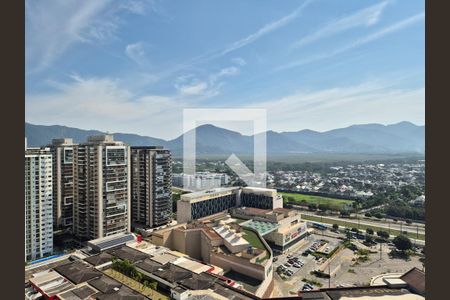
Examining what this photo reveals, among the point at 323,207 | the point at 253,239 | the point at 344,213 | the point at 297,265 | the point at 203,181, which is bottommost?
the point at 297,265

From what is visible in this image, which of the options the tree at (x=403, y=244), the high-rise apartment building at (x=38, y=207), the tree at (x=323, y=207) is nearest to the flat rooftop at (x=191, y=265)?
the high-rise apartment building at (x=38, y=207)

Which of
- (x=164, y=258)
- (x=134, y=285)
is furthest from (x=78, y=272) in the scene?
(x=164, y=258)

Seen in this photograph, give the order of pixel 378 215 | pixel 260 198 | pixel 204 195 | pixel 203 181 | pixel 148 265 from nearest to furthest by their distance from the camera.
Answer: pixel 148 265 → pixel 204 195 → pixel 260 198 → pixel 378 215 → pixel 203 181

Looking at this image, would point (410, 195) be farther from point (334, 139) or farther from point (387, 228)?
point (334, 139)

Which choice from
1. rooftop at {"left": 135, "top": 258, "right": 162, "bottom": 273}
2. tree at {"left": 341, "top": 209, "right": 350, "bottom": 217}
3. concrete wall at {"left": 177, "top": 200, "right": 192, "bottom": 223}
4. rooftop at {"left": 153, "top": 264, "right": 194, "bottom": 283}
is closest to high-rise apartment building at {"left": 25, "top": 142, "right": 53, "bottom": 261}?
rooftop at {"left": 135, "top": 258, "right": 162, "bottom": 273}

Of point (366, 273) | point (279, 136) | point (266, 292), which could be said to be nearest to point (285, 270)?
point (266, 292)

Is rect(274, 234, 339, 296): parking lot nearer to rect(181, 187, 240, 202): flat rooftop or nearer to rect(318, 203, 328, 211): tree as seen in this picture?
rect(181, 187, 240, 202): flat rooftop

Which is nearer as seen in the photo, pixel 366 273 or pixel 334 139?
pixel 366 273

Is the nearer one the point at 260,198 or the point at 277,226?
the point at 277,226

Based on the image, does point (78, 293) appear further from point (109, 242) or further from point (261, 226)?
Result: point (261, 226)
